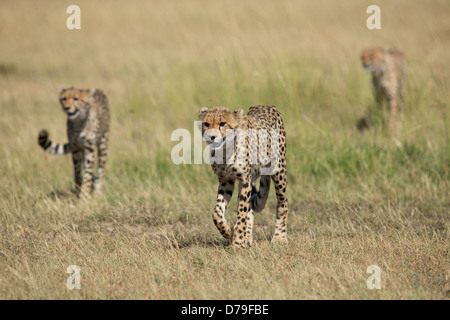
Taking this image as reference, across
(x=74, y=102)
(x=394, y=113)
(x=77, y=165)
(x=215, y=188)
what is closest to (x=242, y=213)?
(x=215, y=188)

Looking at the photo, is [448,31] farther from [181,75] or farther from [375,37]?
[181,75]

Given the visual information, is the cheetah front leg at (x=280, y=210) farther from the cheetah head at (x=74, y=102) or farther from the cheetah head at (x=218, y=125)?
the cheetah head at (x=74, y=102)

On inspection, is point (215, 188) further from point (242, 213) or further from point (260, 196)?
point (242, 213)

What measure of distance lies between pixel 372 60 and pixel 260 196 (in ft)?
15.9

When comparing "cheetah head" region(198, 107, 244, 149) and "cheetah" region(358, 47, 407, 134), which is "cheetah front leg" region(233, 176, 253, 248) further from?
"cheetah" region(358, 47, 407, 134)

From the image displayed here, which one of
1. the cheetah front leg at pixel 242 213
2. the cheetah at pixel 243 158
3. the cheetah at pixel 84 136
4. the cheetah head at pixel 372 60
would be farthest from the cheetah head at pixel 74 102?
the cheetah head at pixel 372 60

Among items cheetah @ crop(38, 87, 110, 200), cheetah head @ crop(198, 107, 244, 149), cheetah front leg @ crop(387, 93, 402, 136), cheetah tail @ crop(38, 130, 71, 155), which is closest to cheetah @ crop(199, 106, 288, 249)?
cheetah head @ crop(198, 107, 244, 149)

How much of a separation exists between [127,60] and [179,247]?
881cm

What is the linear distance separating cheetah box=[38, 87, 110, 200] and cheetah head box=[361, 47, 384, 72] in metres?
4.11

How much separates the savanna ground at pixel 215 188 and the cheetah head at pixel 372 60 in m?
0.16

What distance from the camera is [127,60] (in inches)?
531

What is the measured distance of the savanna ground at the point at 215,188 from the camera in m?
4.43

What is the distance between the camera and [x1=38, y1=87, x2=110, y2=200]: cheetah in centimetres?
704

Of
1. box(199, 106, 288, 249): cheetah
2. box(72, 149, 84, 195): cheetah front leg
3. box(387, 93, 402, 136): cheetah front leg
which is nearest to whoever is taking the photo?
box(199, 106, 288, 249): cheetah
